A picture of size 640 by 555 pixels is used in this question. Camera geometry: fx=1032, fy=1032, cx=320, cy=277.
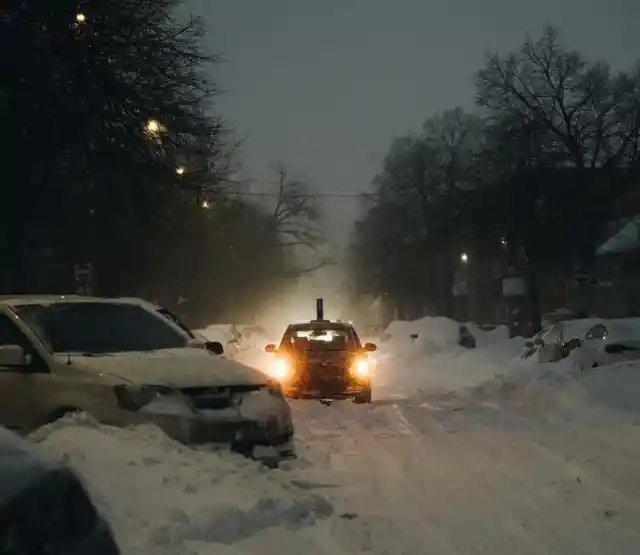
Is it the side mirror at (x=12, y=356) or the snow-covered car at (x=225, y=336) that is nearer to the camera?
the side mirror at (x=12, y=356)

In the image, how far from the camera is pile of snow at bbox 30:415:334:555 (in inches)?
244

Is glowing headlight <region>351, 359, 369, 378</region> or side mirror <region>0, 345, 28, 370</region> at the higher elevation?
side mirror <region>0, 345, 28, 370</region>

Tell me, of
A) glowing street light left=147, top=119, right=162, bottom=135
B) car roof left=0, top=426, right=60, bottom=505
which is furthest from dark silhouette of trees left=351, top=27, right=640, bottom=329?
car roof left=0, top=426, right=60, bottom=505

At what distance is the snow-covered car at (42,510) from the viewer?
342cm

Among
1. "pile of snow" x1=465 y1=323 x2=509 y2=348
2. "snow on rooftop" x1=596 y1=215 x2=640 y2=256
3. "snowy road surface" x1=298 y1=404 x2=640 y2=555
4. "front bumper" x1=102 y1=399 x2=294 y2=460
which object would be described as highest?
"snow on rooftop" x1=596 y1=215 x2=640 y2=256

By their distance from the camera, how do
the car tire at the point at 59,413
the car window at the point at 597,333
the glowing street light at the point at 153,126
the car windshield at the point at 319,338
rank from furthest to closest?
the car window at the point at 597,333 → the glowing street light at the point at 153,126 → the car windshield at the point at 319,338 → the car tire at the point at 59,413

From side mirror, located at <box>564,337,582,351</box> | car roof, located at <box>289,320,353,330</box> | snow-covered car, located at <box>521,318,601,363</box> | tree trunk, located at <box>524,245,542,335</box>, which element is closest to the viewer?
car roof, located at <box>289,320,353,330</box>

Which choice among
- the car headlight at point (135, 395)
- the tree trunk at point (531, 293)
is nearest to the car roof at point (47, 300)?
the car headlight at point (135, 395)

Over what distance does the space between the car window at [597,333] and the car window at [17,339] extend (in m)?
16.8

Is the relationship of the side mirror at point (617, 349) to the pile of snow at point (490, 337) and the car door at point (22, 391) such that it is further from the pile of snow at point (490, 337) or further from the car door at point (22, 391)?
the pile of snow at point (490, 337)

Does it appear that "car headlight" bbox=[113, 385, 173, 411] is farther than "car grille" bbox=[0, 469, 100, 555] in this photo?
Yes

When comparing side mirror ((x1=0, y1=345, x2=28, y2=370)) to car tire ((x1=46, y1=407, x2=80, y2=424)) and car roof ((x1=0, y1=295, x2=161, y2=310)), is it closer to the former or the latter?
car tire ((x1=46, y1=407, x2=80, y2=424))

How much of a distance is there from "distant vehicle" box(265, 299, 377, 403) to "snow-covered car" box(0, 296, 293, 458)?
834 centimetres

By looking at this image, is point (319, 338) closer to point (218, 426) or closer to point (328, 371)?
point (328, 371)
